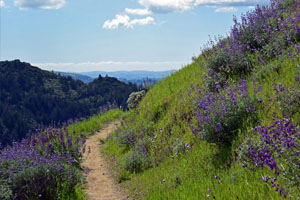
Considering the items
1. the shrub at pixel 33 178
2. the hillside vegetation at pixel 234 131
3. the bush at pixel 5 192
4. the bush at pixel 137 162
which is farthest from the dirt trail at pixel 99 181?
the bush at pixel 5 192

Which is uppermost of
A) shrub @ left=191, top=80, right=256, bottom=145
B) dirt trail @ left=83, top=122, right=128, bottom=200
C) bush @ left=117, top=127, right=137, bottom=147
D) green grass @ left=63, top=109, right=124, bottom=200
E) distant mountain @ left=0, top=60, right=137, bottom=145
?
shrub @ left=191, top=80, right=256, bottom=145

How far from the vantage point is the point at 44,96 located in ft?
543

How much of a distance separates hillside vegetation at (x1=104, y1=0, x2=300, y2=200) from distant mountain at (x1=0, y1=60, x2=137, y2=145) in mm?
134837

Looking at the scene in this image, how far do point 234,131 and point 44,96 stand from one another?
170234 millimetres

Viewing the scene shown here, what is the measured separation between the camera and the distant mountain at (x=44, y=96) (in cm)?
14500

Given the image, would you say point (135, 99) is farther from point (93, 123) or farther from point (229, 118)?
point (229, 118)

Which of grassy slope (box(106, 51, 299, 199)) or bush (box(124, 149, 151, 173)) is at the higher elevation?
grassy slope (box(106, 51, 299, 199))

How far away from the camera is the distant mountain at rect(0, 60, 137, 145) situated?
476 feet

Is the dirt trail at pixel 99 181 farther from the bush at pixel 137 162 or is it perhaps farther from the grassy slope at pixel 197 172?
the bush at pixel 137 162

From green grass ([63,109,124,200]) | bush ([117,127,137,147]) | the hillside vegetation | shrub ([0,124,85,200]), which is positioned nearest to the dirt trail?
the hillside vegetation

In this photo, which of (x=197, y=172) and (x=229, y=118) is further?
(x=197, y=172)

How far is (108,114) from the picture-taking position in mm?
19516

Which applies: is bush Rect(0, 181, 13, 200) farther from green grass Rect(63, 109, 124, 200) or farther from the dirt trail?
green grass Rect(63, 109, 124, 200)

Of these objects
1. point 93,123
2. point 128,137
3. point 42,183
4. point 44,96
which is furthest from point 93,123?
point 44,96
